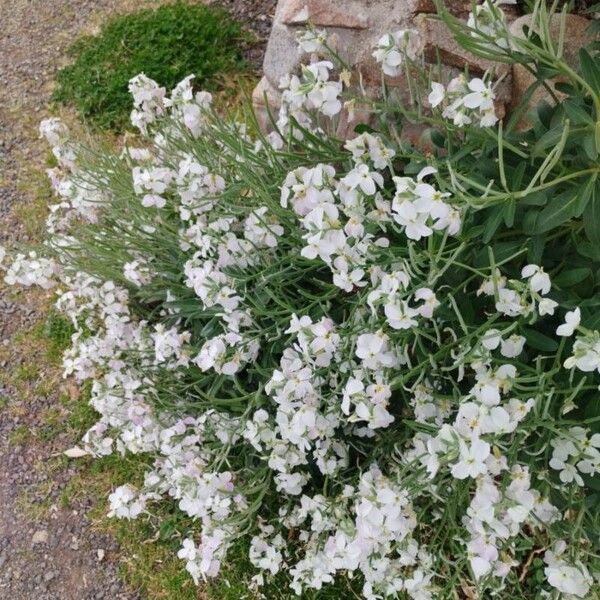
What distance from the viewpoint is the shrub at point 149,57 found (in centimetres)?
399

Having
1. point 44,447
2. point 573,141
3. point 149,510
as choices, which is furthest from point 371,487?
point 44,447

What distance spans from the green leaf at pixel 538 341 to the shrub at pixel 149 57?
2617 mm

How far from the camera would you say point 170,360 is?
8.82ft

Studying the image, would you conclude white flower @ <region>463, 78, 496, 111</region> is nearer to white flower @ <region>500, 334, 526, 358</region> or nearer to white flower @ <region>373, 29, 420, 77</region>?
white flower @ <region>373, 29, 420, 77</region>

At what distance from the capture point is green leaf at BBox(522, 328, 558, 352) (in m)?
1.88

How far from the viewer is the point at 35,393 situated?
3.38 meters

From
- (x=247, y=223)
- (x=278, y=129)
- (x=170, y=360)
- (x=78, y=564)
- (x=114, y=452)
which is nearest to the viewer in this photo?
(x=247, y=223)

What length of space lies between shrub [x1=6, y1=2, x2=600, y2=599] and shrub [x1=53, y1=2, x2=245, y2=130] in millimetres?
1253

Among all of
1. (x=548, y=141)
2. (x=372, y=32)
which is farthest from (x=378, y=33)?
(x=548, y=141)

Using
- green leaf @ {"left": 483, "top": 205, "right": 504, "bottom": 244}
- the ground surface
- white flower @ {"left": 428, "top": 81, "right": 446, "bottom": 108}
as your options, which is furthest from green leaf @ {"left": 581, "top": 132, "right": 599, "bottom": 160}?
the ground surface

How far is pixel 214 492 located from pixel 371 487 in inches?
21.5

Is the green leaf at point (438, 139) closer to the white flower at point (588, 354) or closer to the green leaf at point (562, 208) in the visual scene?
the green leaf at point (562, 208)

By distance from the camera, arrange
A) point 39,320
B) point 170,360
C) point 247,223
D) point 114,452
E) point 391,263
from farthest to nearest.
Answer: point 39,320, point 114,452, point 170,360, point 247,223, point 391,263

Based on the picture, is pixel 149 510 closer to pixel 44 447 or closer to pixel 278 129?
pixel 44 447
